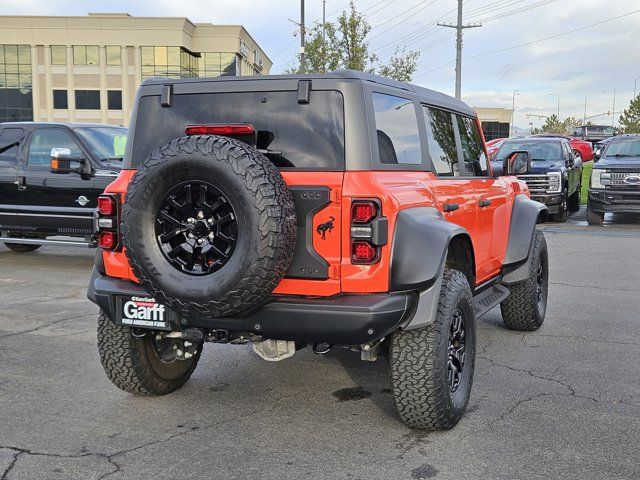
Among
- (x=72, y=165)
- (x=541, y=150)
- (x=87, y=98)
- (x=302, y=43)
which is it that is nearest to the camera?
(x=72, y=165)

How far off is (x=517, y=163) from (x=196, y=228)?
3436 mm

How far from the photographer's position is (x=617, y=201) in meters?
14.1

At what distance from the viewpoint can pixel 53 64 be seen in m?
68.4

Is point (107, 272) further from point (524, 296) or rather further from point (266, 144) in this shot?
point (524, 296)

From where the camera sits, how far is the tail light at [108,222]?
12.9 feet

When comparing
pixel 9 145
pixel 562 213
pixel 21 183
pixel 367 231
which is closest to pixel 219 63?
pixel 562 213

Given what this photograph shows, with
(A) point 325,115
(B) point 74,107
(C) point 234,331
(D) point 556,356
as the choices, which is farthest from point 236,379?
(B) point 74,107

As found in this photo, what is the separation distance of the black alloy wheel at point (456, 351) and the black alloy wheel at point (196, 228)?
142 cm

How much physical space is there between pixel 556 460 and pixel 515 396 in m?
0.96

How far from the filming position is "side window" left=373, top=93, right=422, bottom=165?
3.78 m

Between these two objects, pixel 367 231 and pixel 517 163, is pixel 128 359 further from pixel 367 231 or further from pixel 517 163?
pixel 517 163

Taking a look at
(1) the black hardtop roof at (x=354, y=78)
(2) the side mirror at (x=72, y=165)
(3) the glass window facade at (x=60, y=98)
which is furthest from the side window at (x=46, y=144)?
(3) the glass window facade at (x=60, y=98)

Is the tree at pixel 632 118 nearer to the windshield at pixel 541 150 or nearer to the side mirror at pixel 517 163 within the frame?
the windshield at pixel 541 150

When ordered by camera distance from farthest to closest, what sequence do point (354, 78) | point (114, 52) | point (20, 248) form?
1. point (114, 52)
2. point (20, 248)
3. point (354, 78)
